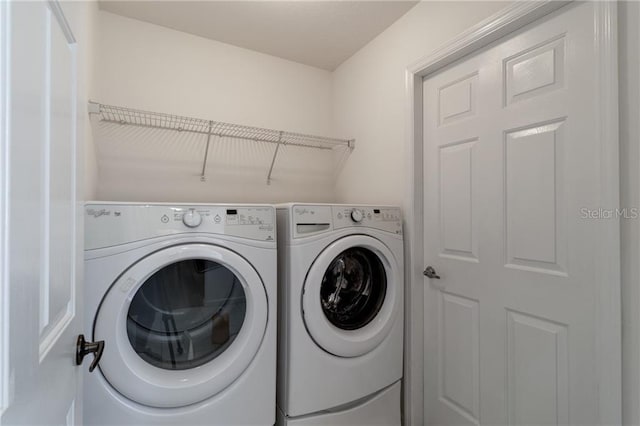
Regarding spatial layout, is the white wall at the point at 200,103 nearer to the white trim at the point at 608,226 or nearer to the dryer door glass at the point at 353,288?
the dryer door glass at the point at 353,288

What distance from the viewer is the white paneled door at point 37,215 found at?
1.15ft

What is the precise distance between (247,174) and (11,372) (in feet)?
6.20

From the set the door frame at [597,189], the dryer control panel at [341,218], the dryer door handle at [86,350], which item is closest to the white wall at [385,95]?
the door frame at [597,189]

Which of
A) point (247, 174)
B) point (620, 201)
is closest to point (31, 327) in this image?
point (620, 201)

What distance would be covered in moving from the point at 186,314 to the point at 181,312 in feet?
0.07

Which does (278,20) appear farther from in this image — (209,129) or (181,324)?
(181,324)

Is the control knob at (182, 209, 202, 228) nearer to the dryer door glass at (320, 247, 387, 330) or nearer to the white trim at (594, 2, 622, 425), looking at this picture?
the dryer door glass at (320, 247, 387, 330)

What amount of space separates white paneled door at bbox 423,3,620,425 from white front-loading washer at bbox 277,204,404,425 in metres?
0.24

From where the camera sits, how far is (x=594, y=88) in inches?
40.3

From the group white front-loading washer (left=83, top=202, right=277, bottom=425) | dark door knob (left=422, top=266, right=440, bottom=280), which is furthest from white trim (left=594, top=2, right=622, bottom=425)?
white front-loading washer (left=83, top=202, right=277, bottom=425)

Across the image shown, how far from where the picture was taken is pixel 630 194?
3.10 feet

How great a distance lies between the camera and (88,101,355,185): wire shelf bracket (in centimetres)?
175

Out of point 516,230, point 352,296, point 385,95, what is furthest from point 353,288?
point 385,95

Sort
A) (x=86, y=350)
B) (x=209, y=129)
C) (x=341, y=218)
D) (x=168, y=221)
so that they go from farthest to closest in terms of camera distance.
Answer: (x=209, y=129)
(x=341, y=218)
(x=168, y=221)
(x=86, y=350)
